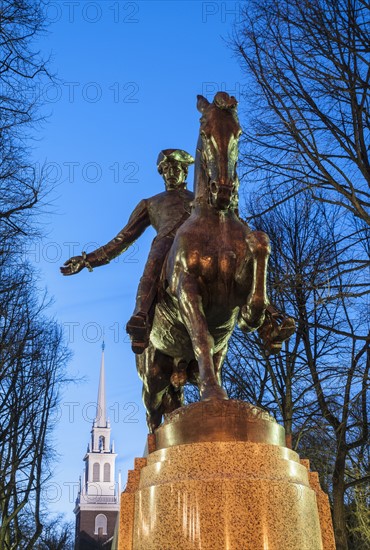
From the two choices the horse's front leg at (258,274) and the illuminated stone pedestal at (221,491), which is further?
the horse's front leg at (258,274)

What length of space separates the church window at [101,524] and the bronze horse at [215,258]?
3023 inches

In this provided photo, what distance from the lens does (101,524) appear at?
78.2m

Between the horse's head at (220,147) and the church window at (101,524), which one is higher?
the church window at (101,524)

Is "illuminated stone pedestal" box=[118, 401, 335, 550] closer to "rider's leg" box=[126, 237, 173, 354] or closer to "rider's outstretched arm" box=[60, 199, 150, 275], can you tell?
"rider's leg" box=[126, 237, 173, 354]

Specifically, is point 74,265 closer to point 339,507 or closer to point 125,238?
point 125,238

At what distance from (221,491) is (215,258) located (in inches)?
69.8

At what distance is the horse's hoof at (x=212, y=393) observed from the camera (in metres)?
4.80

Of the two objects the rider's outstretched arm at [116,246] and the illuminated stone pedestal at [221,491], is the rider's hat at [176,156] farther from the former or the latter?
the illuminated stone pedestal at [221,491]

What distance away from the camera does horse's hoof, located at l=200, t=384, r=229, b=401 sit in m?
4.80

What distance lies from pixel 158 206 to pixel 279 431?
2750mm

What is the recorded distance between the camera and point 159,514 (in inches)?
171

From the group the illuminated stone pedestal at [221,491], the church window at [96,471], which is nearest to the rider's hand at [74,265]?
the illuminated stone pedestal at [221,491]

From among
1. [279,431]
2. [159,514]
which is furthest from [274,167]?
[159,514]

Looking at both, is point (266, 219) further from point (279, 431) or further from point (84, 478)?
point (84, 478)
